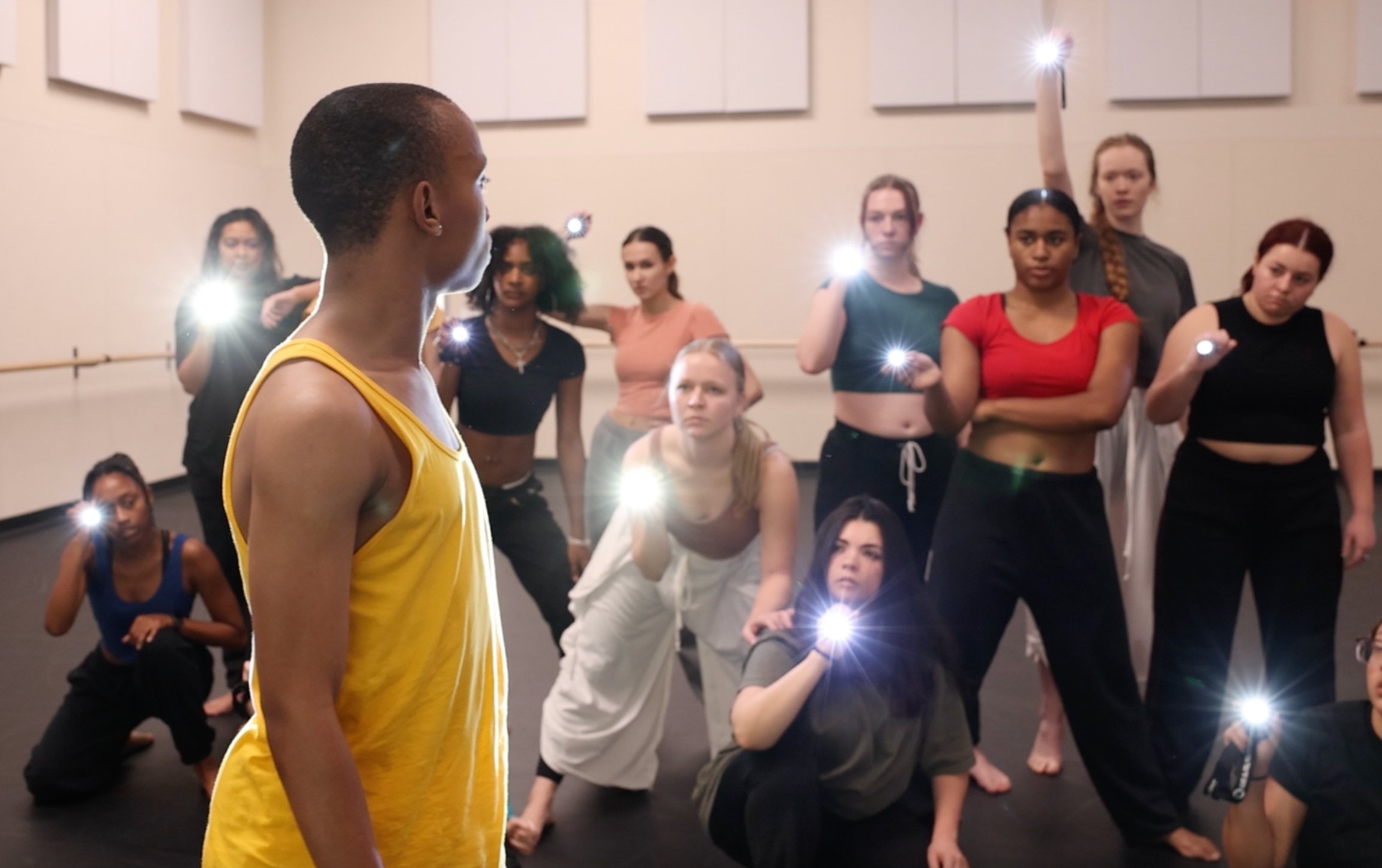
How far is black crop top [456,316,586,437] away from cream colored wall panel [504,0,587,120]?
518 cm

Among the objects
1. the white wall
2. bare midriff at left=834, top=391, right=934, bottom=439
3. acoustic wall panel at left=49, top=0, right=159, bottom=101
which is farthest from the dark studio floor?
acoustic wall panel at left=49, top=0, right=159, bottom=101

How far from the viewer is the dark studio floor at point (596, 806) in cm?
268

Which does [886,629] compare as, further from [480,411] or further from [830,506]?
[480,411]

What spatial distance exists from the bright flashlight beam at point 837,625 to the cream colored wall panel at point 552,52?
252 inches

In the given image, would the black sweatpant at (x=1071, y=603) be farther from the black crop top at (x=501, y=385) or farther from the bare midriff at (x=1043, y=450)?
the black crop top at (x=501, y=385)

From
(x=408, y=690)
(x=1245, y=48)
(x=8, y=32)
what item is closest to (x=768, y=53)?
(x=1245, y=48)

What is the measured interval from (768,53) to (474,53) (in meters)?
1.99

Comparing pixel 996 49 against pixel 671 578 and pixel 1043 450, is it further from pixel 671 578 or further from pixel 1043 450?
A: pixel 671 578

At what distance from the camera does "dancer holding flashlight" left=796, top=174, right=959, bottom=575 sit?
10.5 feet

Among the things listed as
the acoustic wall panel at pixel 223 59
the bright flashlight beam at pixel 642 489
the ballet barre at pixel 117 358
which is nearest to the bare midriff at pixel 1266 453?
the bright flashlight beam at pixel 642 489

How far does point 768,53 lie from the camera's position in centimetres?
798

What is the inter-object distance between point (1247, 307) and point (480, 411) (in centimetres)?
190

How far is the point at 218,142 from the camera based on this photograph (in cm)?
805

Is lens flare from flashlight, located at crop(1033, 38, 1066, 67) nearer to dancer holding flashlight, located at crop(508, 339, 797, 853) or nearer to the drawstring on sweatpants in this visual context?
the drawstring on sweatpants
